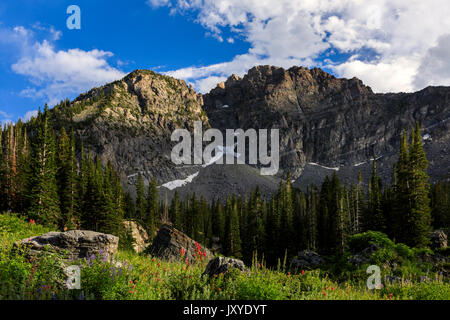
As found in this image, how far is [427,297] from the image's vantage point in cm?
783

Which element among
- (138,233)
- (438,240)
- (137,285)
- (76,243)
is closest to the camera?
(137,285)

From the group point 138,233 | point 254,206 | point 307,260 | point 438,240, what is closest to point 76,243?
point 438,240

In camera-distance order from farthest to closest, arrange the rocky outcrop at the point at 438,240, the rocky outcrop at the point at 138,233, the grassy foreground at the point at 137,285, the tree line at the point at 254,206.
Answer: the rocky outcrop at the point at 138,233
the tree line at the point at 254,206
the rocky outcrop at the point at 438,240
the grassy foreground at the point at 137,285

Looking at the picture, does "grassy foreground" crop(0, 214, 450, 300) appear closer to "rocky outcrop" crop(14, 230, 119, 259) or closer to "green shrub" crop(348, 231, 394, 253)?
"rocky outcrop" crop(14, 230, 119, 259)

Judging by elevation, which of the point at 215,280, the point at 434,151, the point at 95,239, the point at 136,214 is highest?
the point at 434,151

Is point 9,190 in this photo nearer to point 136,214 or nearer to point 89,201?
point 89,201

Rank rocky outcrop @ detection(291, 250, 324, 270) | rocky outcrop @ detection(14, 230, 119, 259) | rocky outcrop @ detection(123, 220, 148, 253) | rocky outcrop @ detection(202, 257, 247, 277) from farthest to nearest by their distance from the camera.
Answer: rocky outcrop @ detection(123, 220, 148, 253)
rocky outcrop @ detection(291, 250, 324, 270)
rocky outcrop @ detection(14, 230, 119, 259)
rocky outcrop @ detection(202, 257, 247, 277)

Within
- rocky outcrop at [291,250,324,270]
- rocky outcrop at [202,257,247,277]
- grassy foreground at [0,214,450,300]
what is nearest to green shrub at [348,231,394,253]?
rocky outcrop at [291,250,324,270]

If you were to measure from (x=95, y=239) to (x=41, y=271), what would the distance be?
2.11m

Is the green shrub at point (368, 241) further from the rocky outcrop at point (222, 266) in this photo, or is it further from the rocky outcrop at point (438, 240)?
the rocky outcrop at point (222, 266)

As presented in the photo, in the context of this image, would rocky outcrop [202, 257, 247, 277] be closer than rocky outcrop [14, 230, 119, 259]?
Yes

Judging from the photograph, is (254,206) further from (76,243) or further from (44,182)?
(76,243)

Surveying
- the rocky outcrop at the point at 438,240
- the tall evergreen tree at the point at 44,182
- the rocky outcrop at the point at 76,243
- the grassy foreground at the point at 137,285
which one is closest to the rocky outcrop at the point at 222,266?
the grassy foreground at the point at 137,285
